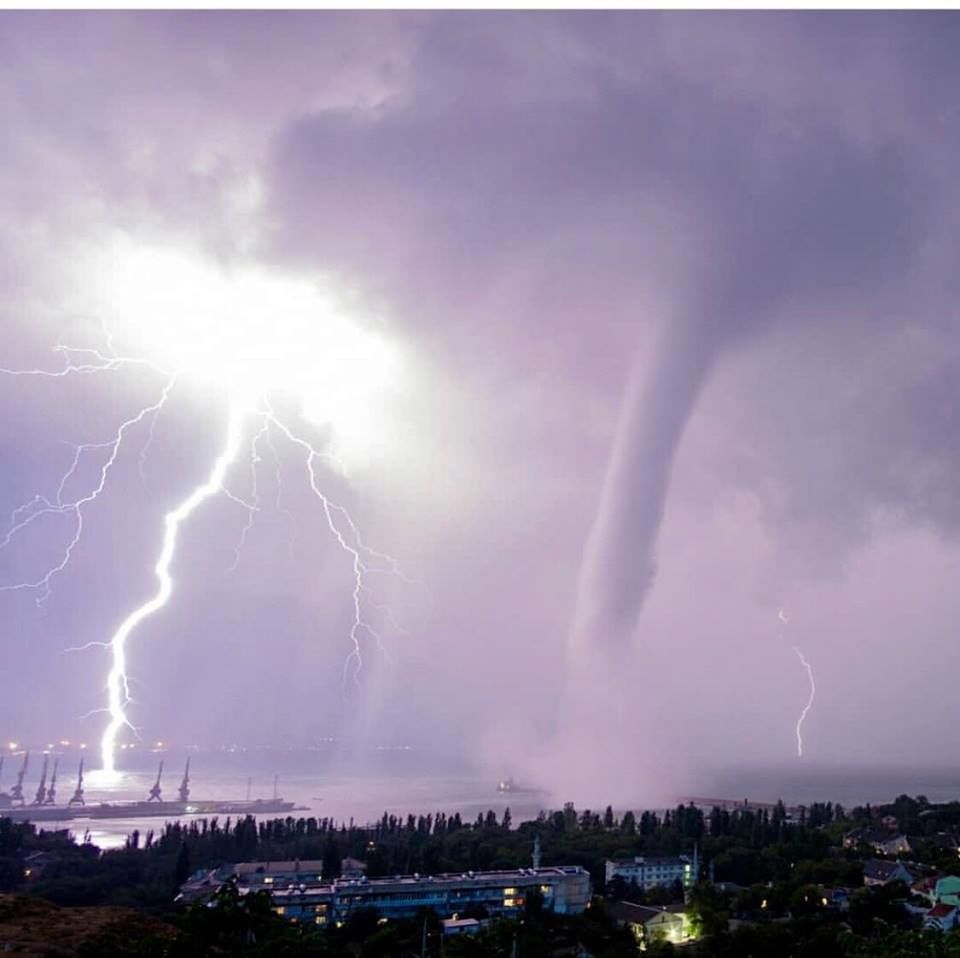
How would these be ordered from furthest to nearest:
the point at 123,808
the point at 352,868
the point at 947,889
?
the point at 123,808 < the point at 352,868 < the point at 947,889

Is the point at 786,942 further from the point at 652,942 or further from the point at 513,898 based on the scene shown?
the point at 513,898

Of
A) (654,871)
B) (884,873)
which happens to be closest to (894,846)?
(884,873)


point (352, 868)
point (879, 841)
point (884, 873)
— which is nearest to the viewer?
point (884, 873)

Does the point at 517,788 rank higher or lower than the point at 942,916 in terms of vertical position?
lower

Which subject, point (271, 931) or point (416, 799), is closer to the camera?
point (271, 931)

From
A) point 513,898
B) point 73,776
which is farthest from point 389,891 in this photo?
point 73,776

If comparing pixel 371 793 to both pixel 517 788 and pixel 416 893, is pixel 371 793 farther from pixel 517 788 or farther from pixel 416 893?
pixel 416 893

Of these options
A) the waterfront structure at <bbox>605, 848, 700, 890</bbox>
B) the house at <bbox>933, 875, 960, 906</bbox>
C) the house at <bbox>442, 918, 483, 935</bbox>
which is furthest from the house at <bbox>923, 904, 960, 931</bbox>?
the house at <bbox>442, 918, 483, 935</bbox>

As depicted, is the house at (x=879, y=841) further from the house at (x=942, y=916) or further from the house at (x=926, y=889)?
the house at (x=942, y=916)
